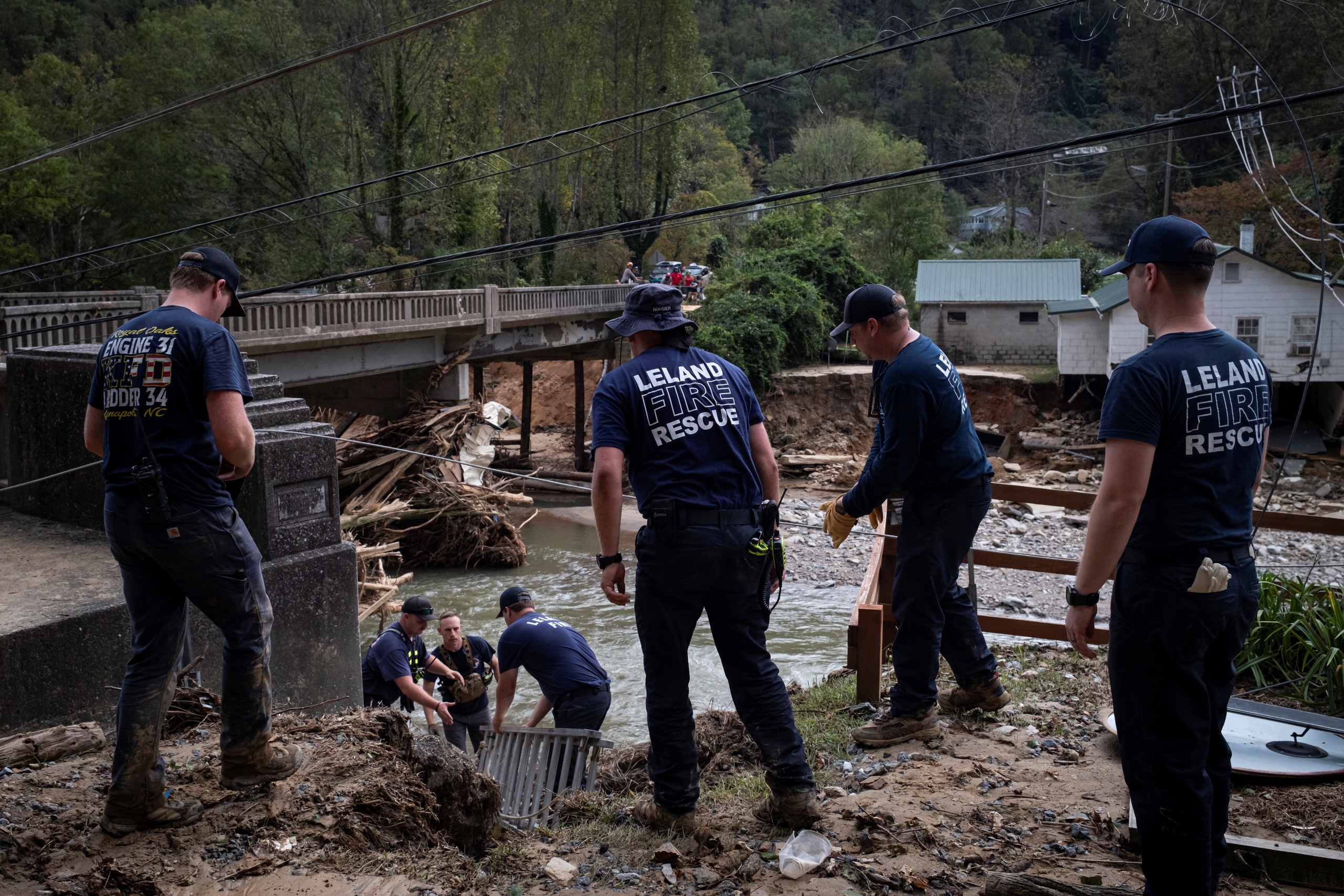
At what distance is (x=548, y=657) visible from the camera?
6918 mm

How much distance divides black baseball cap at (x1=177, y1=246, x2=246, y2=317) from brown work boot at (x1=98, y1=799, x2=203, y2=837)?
5.93 ft

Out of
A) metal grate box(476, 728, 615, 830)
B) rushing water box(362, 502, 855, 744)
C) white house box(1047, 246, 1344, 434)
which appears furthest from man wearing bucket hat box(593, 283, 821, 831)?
white house box(1047, 246, 1344, 434)

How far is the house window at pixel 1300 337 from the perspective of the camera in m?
26.9

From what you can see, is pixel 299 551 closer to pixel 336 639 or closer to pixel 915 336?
pixel 336 639

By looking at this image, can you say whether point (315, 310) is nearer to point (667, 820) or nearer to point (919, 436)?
point (919, 436)

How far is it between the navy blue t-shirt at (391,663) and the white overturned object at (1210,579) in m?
5.80

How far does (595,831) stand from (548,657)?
272 centimetres

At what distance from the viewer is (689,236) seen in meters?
49.6

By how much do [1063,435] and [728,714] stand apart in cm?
2616

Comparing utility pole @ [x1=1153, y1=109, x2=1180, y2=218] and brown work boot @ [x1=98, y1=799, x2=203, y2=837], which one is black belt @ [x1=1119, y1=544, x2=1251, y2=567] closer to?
brown work boot @ [x1=98, y1=799, x2=203, y2=837]

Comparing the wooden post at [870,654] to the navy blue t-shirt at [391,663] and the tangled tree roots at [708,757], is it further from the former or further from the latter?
the navy blue t-shirt at [391,663]

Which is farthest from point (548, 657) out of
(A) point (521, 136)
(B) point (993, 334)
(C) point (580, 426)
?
(A) point (521, 136)

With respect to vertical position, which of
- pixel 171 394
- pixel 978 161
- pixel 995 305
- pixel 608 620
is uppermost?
pixel 995 305

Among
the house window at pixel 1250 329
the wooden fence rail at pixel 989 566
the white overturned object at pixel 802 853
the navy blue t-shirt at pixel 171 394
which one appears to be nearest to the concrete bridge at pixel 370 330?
the navy blue t-shirt at pixel 171 394
